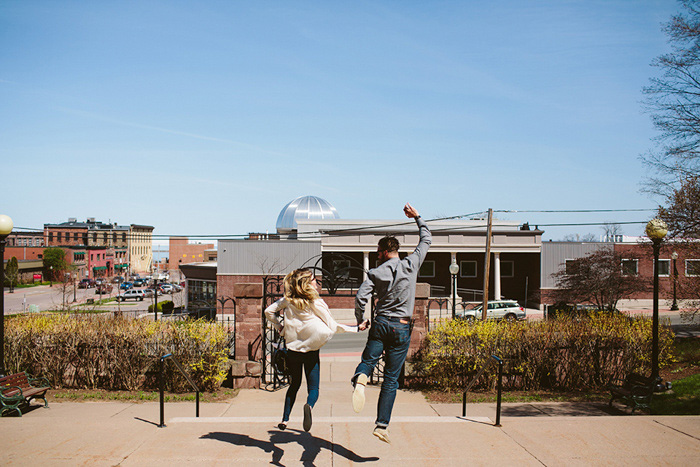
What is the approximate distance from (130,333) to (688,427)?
29.1 ft

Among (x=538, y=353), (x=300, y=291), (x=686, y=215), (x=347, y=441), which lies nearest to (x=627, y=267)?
(x=686, y=215)

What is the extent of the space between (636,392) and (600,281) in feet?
88.9

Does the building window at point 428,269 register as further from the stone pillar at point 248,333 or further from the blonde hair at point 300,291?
the blonde hair at point 300,291

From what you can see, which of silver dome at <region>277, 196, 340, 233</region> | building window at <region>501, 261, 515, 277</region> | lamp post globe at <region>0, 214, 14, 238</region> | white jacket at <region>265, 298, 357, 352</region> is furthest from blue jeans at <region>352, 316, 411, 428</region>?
silver dome at <region>277, 196, 340, 233</region>

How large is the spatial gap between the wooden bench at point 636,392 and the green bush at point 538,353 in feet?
5.55

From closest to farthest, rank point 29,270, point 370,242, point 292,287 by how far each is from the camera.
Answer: point 292,287, point 370,242, point 29,270

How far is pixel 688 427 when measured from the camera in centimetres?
609

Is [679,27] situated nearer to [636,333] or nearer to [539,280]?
[636,333]

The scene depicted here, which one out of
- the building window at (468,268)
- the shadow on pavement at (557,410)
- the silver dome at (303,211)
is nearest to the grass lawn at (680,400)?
the shadow on pavement at (557,410)

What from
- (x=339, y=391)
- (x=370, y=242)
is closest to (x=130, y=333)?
(x=339, y=391)

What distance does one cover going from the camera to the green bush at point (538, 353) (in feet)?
31.5

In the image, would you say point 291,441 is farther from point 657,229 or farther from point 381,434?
point 657,229

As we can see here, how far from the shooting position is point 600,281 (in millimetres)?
32469

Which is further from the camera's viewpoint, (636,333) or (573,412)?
(636,333)
